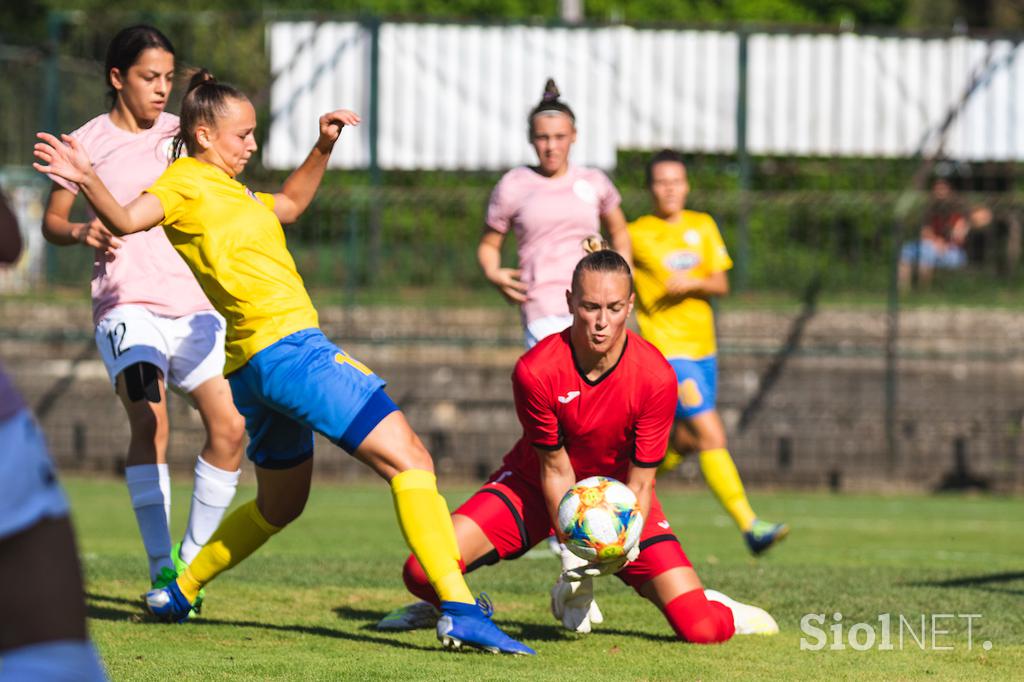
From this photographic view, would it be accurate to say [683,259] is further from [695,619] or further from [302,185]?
[695,619]

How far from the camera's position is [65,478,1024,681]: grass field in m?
5.29

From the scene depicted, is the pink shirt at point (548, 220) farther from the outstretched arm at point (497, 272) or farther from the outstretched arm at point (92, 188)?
the outstretched arm at point (92, 188)

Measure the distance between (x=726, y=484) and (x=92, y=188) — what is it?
4701 mm

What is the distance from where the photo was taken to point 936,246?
1586 cm

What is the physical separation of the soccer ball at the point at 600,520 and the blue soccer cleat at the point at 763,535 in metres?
2.65

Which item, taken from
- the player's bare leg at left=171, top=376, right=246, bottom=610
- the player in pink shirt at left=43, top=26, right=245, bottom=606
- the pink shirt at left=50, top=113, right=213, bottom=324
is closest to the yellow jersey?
the player in pink shirt at left=43, top=26, right=245, bottom=606

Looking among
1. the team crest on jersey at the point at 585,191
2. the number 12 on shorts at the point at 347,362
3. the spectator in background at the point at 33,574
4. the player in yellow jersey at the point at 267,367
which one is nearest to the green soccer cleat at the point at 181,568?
the player in yellow jersey at the point at 267,367

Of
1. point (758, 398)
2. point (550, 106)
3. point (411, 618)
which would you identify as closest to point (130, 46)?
point (550, 106)

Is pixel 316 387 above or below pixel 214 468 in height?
above

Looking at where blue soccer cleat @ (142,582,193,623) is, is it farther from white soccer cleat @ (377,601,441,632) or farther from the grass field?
white soccer cleat @ (377,601,441,632)

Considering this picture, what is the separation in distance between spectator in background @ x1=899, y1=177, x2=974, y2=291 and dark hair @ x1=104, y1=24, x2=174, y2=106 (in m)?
10.5

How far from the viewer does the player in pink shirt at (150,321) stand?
6.43 m

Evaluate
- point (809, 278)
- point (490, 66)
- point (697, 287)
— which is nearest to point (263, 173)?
point (490, 66)

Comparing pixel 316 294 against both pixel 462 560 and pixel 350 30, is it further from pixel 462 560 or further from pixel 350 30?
pixel 462 560
